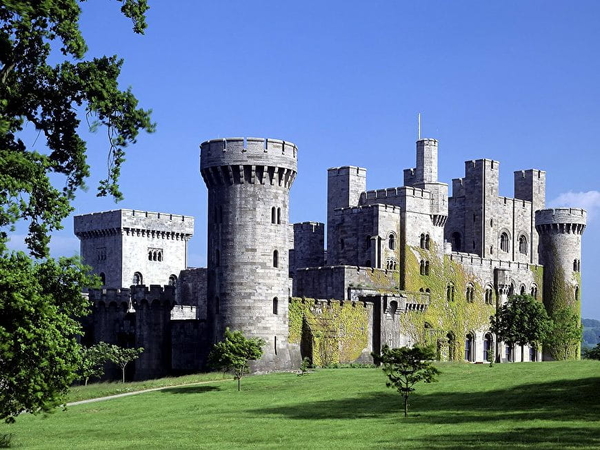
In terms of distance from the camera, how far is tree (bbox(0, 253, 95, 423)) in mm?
30844

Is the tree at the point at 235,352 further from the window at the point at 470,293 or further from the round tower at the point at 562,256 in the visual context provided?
the round tower at the point at 562,256

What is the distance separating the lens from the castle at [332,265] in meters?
72.8

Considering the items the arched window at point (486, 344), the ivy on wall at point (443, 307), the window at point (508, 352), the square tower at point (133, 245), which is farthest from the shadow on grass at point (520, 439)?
the square tower at point (133, 245)

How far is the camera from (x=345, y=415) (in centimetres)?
4778

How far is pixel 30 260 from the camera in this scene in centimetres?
3225

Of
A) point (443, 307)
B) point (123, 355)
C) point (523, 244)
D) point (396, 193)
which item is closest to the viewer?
point (123, 355)

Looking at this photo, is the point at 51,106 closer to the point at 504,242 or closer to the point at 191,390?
the point at 191,390

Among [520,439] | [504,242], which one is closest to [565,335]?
[504,242]

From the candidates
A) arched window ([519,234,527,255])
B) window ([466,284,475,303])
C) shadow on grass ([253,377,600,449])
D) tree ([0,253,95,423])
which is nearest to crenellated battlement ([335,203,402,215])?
window ([466,284,475,303])

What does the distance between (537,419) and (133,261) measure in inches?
2741

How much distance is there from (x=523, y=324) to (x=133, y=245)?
38.1 metres

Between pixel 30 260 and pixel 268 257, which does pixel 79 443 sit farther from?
pixel 268 257

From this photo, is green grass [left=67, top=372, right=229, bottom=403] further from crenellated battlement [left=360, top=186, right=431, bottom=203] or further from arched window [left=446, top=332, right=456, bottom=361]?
arched window [left=446, top=332, right=456, bottom=361]

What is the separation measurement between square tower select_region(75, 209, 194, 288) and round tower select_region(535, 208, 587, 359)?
36213mm
